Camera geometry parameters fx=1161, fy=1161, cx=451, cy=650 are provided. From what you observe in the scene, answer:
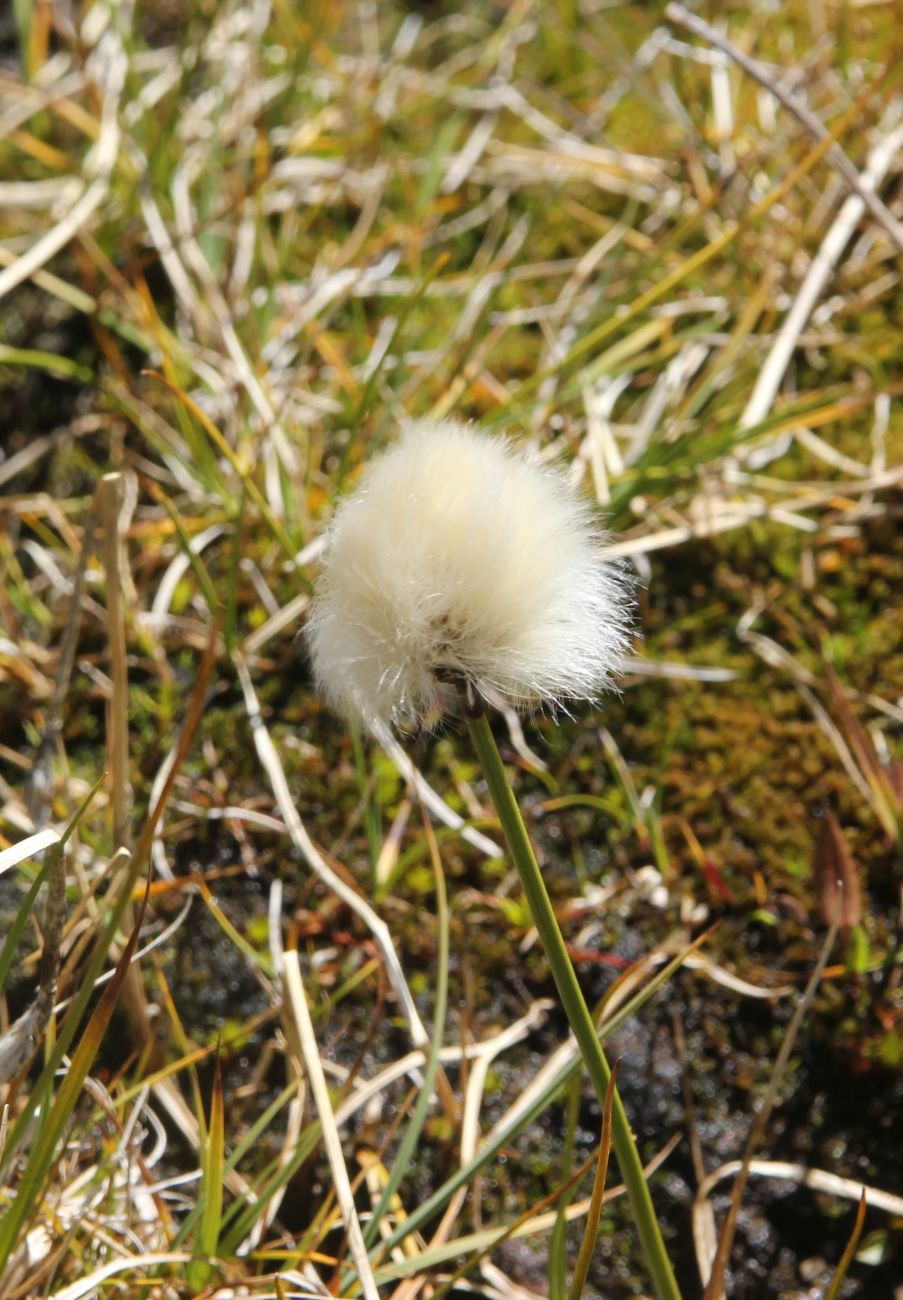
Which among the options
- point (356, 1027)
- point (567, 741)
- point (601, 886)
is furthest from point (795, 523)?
point (356, 1027)

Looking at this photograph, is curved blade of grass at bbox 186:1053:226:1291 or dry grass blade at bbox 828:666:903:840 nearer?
curved blade of grass at bbox 186:1053:226:1291

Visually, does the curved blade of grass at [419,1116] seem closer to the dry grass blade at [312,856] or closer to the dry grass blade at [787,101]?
the dry grass blade at [312,856]

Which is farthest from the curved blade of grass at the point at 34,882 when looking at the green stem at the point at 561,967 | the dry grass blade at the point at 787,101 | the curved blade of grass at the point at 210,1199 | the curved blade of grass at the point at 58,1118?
the dry grass blade at the point at 787,101

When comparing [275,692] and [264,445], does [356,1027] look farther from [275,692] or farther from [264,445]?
[264,445]

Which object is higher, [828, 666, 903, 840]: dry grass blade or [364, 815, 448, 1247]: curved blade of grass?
[828, 666, 903, 840]: dry grass blade

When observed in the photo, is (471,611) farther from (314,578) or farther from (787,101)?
(787,101)

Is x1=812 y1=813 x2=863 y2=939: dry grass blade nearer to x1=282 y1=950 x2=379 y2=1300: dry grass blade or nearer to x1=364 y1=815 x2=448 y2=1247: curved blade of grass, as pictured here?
x1=364 y1=815 x2=448 y2=1247: curved blade of grass

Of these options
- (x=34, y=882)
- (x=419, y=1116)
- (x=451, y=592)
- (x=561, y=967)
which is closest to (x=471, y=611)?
(x=451, y=592)

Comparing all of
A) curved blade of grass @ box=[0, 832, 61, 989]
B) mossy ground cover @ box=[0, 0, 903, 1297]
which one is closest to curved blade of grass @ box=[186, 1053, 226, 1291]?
mossy ground cover @ box=[0, 0, 903, 1297]
